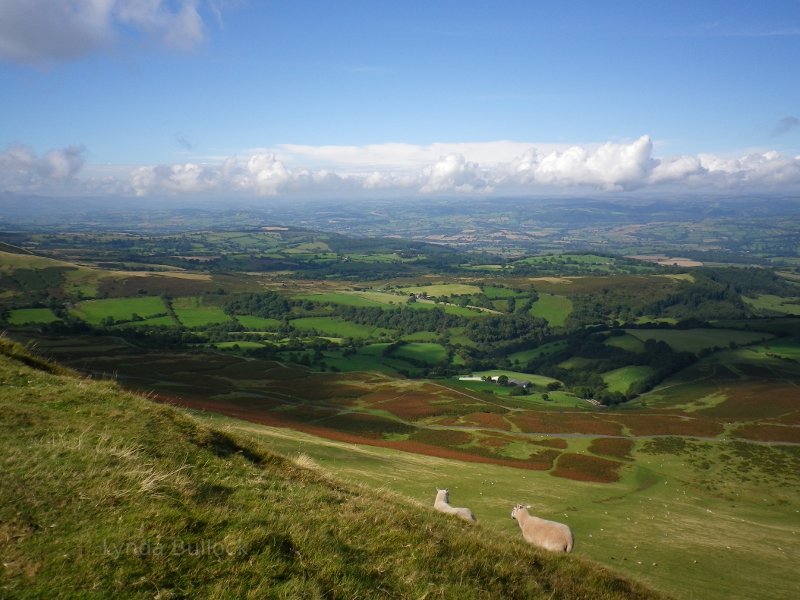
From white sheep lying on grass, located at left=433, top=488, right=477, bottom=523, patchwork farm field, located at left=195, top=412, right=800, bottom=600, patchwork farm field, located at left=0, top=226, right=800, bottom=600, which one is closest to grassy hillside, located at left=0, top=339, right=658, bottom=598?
white sheep lying on grass, located at left=433, top=488, right=477, bottom=523

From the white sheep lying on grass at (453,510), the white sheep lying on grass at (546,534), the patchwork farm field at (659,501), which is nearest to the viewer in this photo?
the white sheep lying on grass at (546,534)

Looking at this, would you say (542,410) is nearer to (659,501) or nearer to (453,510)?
(659,501)

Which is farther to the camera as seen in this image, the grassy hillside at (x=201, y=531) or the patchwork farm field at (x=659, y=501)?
the patchwork farm field at (x=659, y=501)

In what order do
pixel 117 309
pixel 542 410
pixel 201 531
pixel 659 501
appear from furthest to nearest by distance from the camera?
pixel 117 309 < pixel 542 410 < pixel 659 501 < pixel 201 531

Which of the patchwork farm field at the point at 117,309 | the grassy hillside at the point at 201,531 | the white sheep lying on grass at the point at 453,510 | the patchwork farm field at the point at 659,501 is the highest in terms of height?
the grassy hillside at the point at 201,531

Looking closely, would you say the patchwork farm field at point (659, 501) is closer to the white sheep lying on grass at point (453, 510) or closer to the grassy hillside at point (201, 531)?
the white sheep lying on grass at point (453, 510)

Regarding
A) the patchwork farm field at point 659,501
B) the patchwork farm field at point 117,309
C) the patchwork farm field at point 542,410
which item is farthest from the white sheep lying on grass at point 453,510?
the patchwork farm field at point 117,309

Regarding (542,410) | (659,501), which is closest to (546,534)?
(659,501)
